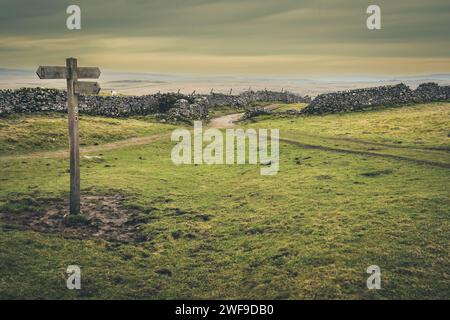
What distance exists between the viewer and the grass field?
13039 mm

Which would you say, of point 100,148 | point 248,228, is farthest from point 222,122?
point 248,228

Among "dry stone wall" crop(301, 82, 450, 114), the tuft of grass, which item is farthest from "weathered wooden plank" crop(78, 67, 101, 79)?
"dry stone wall" crop(301, 82, 450, 114)

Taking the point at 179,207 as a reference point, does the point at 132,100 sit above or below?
above

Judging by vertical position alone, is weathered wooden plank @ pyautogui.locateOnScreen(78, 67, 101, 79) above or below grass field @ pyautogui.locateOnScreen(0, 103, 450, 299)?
above

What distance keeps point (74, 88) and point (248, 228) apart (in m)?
9.58

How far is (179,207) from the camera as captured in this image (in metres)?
20.7

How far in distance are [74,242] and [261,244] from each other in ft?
23.2

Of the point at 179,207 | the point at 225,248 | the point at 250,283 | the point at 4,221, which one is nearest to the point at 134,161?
the point at 179,207

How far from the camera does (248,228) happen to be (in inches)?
688

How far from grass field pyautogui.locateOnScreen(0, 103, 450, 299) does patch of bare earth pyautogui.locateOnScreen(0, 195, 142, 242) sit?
0.26 m

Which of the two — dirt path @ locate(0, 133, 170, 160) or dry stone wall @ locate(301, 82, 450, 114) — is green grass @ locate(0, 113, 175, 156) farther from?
dry stone wall @ locate(301, 82, 450, 114)

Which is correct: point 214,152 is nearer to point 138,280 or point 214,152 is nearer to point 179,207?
point 179,207

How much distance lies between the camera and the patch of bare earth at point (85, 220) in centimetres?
1741
